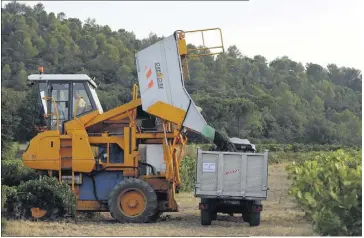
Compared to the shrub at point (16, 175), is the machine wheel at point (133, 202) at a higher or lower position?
lower

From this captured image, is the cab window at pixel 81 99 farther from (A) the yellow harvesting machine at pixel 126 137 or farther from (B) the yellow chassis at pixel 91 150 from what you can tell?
(B) the yellow chassis at pixel 91 150

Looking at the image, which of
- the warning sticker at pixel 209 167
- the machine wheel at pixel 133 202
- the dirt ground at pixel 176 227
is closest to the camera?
the dirt ground at pixel 176 227

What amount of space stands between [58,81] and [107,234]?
210 inches

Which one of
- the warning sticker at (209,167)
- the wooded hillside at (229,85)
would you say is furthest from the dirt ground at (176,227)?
the wooded hillside at (229,85)

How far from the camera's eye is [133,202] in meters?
16.9

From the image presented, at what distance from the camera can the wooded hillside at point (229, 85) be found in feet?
198

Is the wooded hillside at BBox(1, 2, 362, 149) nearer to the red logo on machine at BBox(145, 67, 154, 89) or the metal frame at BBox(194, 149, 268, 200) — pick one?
the red logo on machine at BBox(145, 67, 154, 89)

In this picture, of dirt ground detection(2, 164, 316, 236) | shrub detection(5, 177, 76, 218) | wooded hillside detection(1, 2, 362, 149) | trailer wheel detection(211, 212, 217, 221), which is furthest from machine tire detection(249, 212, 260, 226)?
wooded hillside detection(1, 2, 362, 149)

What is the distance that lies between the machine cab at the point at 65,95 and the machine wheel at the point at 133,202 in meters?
2.39

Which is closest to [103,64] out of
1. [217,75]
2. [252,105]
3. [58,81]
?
[217,75]

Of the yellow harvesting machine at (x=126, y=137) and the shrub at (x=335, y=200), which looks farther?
the yellow harvesting machine at (x=126, y=137)

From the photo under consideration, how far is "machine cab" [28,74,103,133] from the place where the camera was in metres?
18.0

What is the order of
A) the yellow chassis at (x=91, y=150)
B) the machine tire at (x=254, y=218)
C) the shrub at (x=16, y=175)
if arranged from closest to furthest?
the machine tire at (x=254, y=218)
the yellow chassis at (x=91, y=150)
the shrub at (x=16, y=175)

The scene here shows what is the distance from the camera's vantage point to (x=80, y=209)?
17484mm
